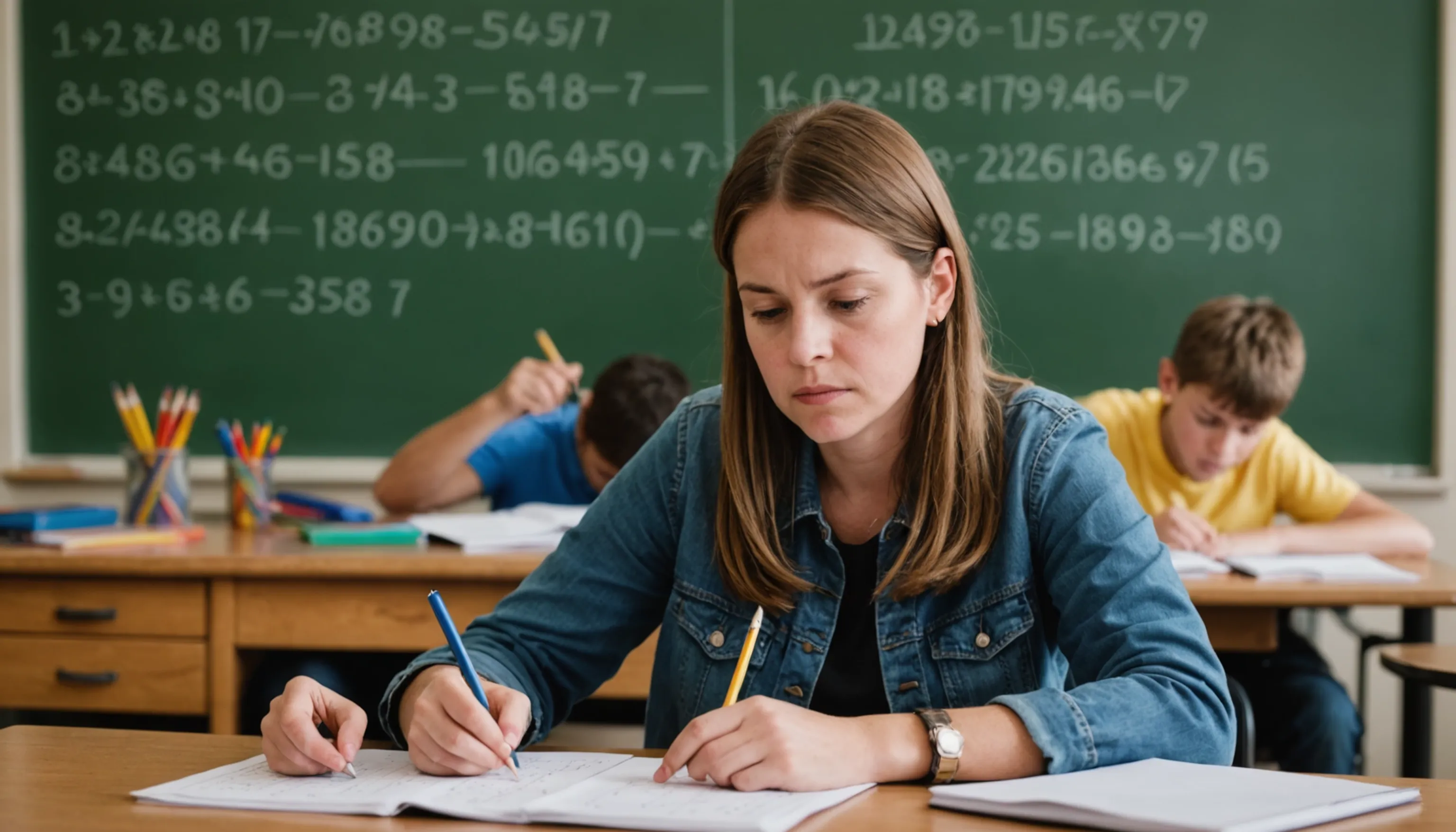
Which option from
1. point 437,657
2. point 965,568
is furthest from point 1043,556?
point 437,657

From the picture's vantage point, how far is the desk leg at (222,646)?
7.28ft

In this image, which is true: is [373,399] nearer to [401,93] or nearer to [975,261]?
[401,93]

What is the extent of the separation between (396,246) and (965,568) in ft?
8.15

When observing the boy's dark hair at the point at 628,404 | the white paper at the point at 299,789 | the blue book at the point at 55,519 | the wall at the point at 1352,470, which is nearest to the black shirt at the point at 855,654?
the white paper at the point at 299,789

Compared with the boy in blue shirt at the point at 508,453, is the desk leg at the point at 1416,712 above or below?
below

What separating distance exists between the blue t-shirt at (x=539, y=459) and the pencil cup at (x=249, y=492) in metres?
0.41

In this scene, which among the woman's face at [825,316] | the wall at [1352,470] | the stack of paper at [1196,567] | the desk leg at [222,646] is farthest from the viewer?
the wall at [1352,470]

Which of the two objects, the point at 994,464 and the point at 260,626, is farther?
the point at 260,626

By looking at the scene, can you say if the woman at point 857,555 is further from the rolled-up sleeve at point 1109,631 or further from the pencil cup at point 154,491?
the pencil cup at point 154,491

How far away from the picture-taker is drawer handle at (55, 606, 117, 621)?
7.34 feet

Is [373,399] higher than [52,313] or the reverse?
the reverse

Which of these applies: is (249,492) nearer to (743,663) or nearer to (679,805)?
(743,663)

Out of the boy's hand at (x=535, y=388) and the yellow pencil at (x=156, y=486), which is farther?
the boy's hand at (x=535, y=388)

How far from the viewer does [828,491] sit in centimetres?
134
